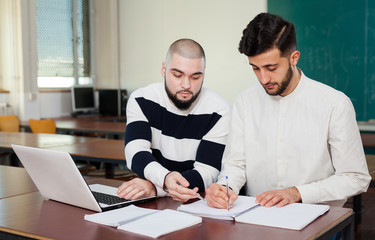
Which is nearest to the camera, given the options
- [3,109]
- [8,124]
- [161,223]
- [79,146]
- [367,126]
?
[161,223]

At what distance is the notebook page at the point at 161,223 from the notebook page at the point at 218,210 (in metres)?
0.06

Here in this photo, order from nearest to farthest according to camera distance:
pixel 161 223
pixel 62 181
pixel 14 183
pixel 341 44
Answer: pixel 161 223, pixel 62 181, pixel 14 183, pixel 341 44

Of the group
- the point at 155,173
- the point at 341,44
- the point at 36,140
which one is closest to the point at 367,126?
the point at 341,44

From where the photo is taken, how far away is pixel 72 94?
7449 millimetres

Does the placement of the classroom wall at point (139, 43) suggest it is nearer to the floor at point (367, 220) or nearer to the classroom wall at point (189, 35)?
the classroom wall at point (189, 35)

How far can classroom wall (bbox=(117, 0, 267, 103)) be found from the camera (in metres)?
7.15

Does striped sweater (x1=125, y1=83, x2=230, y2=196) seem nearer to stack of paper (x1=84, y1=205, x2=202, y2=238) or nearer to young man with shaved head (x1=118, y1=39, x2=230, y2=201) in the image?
young man with shaved head (x1=118, y1=39, x2=230, y2=201)

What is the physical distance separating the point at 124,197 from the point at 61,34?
637 cm

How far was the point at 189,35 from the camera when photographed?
25.1ft

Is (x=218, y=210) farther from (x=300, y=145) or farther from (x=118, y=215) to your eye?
(x=300, y=145)

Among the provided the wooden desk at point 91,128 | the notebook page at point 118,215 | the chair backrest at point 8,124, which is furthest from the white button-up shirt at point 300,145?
the chair backrest at point 8,124

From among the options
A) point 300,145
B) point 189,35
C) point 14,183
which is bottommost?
point 14,183

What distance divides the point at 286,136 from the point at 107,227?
898 millimetres

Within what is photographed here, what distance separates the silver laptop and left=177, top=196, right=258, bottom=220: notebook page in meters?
0.23
